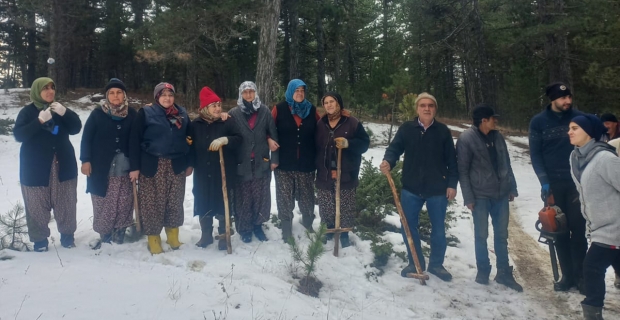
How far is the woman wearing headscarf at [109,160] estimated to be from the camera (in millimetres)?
5129

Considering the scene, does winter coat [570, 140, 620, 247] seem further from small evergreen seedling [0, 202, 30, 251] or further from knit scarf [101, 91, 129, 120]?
small evergreen seedling [0, 202, 30, 251]

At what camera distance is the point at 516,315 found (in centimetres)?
446

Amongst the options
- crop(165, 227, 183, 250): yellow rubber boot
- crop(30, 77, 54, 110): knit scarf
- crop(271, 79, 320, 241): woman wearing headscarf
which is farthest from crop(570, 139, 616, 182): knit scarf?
crop(30, 77, 54, 110): knit scarf

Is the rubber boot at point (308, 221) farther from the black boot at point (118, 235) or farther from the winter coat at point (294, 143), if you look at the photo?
the black boot at point (118, 235)

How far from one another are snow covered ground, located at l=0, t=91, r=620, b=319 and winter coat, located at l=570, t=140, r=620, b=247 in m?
1.09

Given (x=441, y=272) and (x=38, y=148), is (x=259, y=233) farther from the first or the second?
(x=38, y=148)

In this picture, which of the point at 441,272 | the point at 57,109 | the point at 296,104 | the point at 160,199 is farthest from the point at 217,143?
Answer: the point at 441,272

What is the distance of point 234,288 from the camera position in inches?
168

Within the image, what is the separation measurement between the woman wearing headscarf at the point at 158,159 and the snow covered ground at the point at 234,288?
44cm

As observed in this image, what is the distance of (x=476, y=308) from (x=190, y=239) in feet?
12.0

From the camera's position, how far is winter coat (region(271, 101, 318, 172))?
18.5 ft

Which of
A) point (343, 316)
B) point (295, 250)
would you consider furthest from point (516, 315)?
point (295, 250)

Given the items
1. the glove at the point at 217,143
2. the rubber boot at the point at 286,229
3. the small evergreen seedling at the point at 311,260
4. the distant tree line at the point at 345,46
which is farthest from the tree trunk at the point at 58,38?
the small evergreen seedling at the point at 311,260

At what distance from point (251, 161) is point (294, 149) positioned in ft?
1.92
